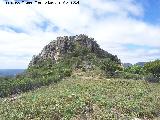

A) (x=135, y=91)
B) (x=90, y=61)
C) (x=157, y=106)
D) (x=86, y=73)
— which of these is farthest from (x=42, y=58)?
(x=157, y=106)

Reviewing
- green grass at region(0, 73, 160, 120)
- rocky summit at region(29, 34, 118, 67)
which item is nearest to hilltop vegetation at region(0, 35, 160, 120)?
green grass at region(0, 73, 160, 120)

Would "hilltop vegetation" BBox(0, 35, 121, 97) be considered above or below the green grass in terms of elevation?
above

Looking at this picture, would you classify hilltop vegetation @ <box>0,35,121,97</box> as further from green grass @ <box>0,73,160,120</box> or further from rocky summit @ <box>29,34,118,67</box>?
green grass @ <box>0,73,160,120</box>

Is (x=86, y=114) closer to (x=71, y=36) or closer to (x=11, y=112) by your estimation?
(x=11, y=112)

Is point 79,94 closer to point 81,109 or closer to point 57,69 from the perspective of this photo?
point 81,109

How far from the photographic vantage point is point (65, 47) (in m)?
105

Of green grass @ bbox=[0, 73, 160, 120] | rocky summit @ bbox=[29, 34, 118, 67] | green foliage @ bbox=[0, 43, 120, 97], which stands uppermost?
rocky summit @ bbox=[29, 34, 118, 67]

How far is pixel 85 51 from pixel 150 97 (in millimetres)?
52700

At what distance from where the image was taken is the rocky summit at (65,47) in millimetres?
104050

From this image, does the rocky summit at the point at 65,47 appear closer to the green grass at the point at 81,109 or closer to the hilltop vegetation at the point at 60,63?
the hilltop vegetation at the point at 60,63

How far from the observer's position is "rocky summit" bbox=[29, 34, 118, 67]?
104 m

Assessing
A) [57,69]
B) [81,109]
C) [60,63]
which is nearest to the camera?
[81,109]

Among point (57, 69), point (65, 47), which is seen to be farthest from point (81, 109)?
point (65, 47)

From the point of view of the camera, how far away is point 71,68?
8412 centimetres
